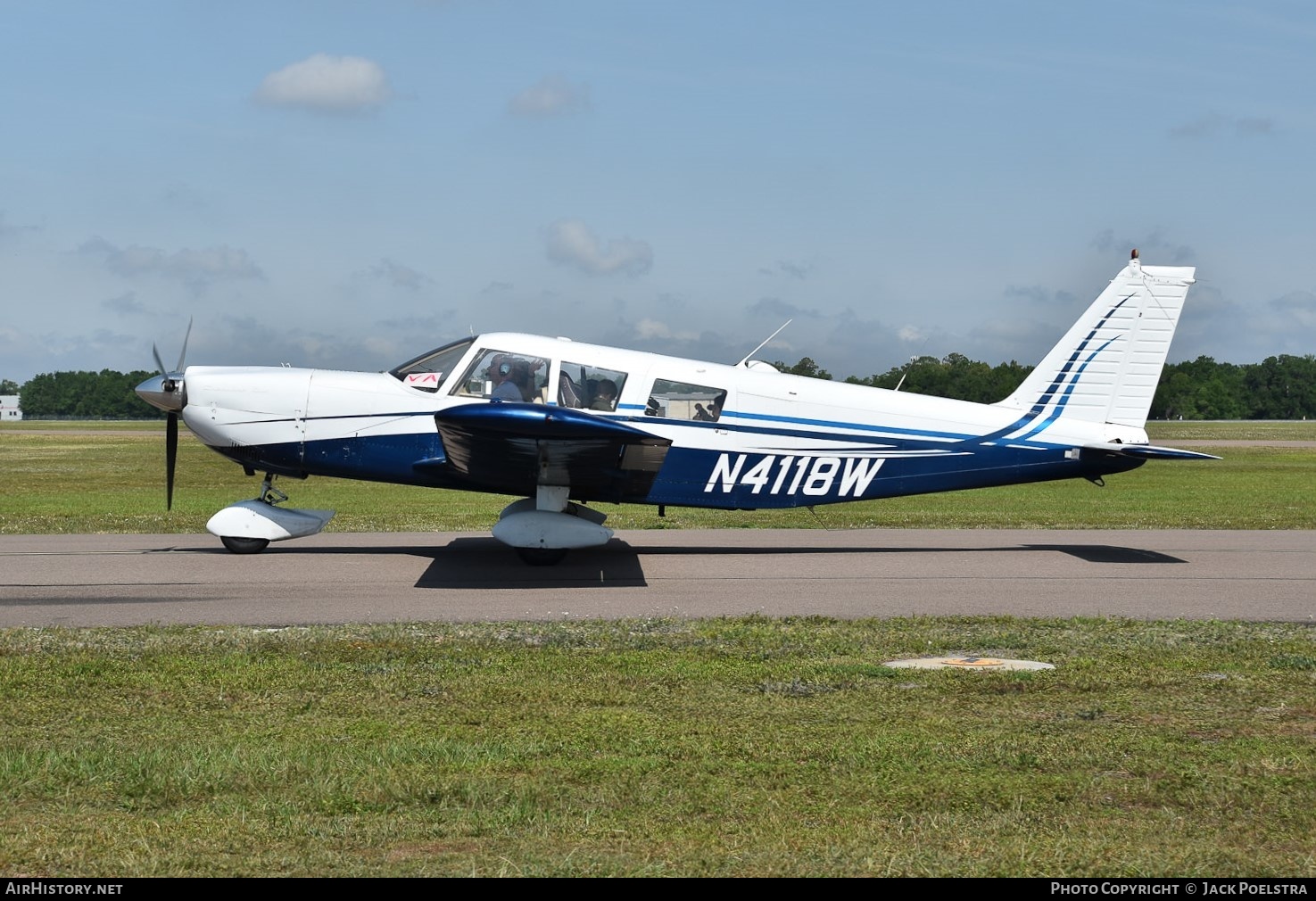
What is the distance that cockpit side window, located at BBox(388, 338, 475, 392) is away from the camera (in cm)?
1296

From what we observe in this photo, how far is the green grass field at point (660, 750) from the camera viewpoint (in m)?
4.33

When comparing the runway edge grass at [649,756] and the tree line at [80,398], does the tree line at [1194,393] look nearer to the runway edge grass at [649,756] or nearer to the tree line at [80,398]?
the tree line at [80,398]

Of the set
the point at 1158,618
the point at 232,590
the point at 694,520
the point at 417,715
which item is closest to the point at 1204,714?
the point at 1158,618

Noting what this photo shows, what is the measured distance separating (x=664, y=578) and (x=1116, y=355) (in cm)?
591

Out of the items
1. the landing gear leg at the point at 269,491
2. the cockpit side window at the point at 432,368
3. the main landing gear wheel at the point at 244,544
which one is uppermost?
the cockpit side window at the point at 432,368

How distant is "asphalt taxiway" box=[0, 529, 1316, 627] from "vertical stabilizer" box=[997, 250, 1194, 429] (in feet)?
5.75

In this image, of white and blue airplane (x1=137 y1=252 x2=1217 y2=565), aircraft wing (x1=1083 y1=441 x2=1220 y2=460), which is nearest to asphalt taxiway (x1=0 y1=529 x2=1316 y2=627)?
white and blue airplane (x1=137 y1=252 x2=1217 y2=565)

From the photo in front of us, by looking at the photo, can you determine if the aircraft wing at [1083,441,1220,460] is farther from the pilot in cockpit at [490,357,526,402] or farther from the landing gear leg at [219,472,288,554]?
the landing gear leg at [219,472,288,554]

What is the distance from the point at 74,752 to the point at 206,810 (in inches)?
47.3

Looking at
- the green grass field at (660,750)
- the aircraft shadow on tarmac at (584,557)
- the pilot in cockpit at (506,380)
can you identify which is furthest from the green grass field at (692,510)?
the green grass field at (660,750)

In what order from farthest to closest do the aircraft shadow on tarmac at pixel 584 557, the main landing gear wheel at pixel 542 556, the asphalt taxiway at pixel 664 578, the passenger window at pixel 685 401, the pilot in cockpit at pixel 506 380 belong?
the passenger window at pixel 685 401 < the main landing gear wheel at pixel 542 556 < the pilot in cockpit at pixel 506 380 < the aircraft shadow on tarmac at pixel 584 557 < the asphalt taxiway at pixel 664 578

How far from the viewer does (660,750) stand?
18.7 feet

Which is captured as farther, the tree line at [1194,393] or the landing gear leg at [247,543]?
the tree line at [1194,393]

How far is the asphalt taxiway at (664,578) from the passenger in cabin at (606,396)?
5.74 feet
